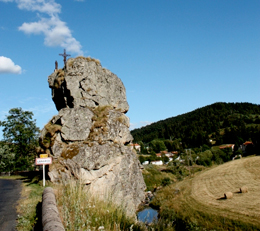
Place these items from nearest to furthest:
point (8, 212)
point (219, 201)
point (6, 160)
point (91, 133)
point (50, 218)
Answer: point (50, 218)
point (8, 212)
point (91, 133)
point (219, 201)
point (6, 160)

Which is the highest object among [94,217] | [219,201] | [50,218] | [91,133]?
[91,133]

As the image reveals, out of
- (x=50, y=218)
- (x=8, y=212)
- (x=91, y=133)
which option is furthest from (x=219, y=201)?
(x=50, y=218)

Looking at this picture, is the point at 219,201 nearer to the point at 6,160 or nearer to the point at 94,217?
the point at 94,217

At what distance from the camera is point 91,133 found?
3088 cm

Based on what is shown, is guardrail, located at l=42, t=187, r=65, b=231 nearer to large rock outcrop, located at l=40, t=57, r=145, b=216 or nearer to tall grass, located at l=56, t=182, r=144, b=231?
tall grass, located at l=56, t=182, r=144, b=231

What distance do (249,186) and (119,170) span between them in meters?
20.7

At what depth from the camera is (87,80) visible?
35.2 meters

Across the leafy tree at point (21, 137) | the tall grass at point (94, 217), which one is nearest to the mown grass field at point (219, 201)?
the tall grass at point (94, 217)

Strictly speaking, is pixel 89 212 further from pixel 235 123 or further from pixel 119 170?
pixel 235 123

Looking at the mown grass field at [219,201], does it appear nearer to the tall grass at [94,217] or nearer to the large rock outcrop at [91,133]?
the large rock outcrop at [91,133]

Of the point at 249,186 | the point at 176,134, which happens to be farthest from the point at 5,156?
the point at 176,134

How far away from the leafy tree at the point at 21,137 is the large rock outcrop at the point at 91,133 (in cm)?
1292

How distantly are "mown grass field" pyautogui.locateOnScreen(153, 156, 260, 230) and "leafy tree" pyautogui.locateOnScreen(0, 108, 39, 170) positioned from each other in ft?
87.9

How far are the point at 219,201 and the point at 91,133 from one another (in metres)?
20.1
